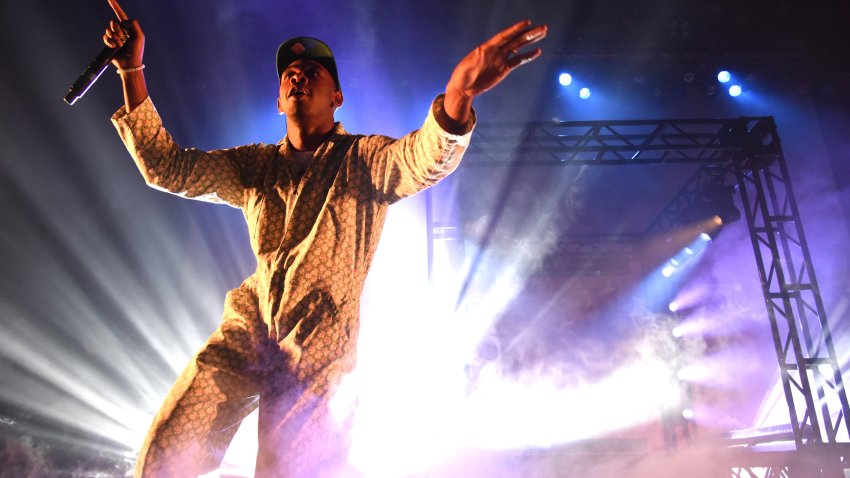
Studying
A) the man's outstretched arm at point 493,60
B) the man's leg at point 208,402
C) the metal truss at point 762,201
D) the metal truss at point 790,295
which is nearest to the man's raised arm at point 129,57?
the man's leg at point 208,402

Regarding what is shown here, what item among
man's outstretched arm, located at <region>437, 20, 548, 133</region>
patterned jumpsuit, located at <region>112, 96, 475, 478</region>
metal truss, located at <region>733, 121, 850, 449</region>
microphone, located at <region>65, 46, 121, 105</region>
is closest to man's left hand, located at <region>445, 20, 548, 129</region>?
man's outstretched arm, located at <region>437, 20, 548, 133</region>

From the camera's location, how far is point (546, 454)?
869 centimetres

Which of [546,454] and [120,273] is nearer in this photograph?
[120,273]

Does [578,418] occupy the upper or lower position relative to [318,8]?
lower

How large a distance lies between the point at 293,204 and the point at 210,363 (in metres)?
0.49

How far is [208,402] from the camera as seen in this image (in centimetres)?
141

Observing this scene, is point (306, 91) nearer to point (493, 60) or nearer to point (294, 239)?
point (294, 239)

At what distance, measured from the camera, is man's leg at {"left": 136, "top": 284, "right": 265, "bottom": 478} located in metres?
1.34

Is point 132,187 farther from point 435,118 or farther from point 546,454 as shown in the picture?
point 546,454

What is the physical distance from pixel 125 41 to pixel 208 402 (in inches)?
40.8

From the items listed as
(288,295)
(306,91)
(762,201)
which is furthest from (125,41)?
(762,201)

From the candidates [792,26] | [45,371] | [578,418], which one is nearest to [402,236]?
[45,371]

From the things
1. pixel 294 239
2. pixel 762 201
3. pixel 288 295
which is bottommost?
pixel 288 295

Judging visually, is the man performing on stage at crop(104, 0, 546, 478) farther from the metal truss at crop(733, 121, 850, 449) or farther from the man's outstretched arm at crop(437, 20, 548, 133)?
the metal truss at crop(733, 121, 850, 449)
